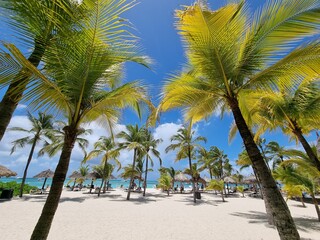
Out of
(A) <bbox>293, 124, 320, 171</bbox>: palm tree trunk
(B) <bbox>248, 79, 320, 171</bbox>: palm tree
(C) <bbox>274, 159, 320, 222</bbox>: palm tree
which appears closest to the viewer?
(B) <bbox>248, 79, 320, 171</bbox>: palm tree

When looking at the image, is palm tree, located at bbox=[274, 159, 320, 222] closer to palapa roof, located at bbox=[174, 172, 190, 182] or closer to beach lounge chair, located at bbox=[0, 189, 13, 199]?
palapa roof, located at bbox=[174, 172, 190, 182]

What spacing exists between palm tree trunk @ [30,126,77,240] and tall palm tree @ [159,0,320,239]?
2444 mm

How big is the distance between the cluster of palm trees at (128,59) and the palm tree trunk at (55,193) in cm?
2

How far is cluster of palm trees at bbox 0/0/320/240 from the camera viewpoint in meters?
2.68

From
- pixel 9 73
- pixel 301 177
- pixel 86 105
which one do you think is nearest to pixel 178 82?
pixel 86 105

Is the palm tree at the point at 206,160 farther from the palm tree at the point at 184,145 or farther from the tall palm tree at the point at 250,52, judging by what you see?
the tall palm tree at the point at 250,52

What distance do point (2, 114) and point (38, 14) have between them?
62.2 inches

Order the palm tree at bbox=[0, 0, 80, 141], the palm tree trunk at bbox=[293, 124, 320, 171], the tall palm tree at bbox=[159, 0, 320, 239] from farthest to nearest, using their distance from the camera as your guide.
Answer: the palm tree trunk at bbox=[293, 124, 320, 171] < the tall palm tree at bbox=[159, 0, 320, 239] < the palm tree at bbox=[0, 0, 80, 141]

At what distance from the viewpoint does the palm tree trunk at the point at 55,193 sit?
2.81 meters

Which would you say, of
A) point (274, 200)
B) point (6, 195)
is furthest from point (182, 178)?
point (274, 200)

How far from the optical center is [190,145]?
21.6 m

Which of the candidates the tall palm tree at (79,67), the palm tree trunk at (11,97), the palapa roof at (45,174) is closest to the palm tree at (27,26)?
the palm tree trunk at (11,97)

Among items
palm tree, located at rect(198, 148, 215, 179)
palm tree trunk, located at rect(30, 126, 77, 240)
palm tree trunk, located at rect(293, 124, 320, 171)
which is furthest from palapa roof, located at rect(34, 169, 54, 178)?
palm tree trunk, located at rect(293, 124, 320, 171)

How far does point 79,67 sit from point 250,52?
374cm
